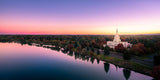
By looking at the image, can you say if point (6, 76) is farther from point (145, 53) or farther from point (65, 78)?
point (145, 53)

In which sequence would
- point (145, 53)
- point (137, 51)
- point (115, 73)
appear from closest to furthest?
point (115, 73), point (137, 51), point (145, 53)

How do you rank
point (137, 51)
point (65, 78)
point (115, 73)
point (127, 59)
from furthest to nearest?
point (137, 51) → point (127, 59) → point (115, 73) → point (65, 78)

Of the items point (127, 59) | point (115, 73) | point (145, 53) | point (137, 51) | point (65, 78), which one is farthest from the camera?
point (145, 53)

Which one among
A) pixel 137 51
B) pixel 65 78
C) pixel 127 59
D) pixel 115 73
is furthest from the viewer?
pixel 137 51

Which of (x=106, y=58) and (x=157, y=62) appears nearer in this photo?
(x=157, y=62)

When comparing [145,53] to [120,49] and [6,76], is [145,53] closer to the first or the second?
[120,49]

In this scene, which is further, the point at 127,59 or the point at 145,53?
the point at 145,53

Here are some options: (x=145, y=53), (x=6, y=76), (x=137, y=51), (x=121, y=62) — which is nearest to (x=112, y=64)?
(x=121, y=62)

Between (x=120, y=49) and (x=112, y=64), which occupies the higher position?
(x=120, y=49)

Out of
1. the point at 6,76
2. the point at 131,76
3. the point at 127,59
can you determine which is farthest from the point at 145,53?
the point at 6,76
